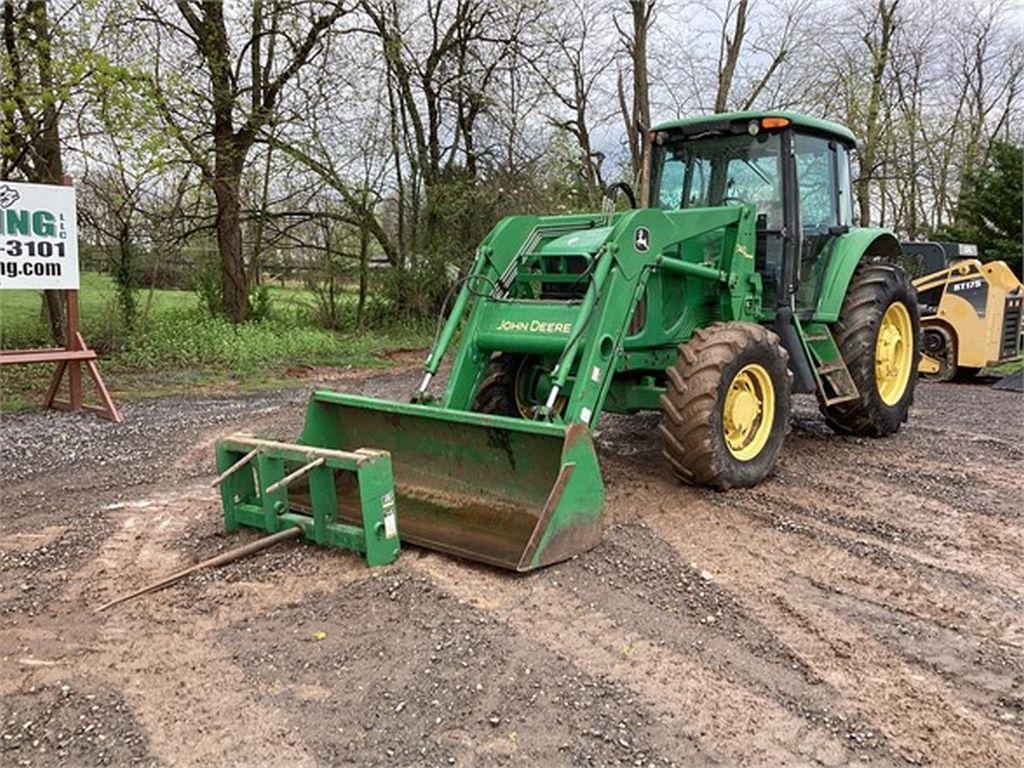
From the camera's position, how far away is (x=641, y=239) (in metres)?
5.10

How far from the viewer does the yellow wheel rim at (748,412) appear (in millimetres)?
5393

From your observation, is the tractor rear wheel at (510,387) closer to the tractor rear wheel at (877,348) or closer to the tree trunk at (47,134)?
the tractor rear wheel at (877,348)

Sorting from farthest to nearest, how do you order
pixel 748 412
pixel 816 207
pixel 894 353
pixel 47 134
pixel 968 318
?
pixel 968 318 → pixel 47 134 → pixel 894 353 → pixel 816 207 → pixel 748 412

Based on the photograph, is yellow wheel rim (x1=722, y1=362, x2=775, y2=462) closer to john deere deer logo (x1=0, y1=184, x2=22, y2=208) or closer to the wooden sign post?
the wooden sign post

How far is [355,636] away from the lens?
341cm

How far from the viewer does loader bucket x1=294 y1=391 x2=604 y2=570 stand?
13.3 feet

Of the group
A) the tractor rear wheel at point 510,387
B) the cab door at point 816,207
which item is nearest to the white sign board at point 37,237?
the tractor rear wheel at point 510,387

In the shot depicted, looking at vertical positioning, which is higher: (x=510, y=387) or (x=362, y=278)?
(x=362, y=278)

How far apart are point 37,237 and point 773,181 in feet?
21.2

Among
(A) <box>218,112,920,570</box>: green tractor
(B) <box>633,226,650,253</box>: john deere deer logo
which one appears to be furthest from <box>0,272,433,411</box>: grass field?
(B) <box>633,226,650,253</box>: john deere deer logo

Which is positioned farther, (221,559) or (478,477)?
(478,477)

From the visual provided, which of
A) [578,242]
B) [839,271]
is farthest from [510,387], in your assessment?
[839,271]

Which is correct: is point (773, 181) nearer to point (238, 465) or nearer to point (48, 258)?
point (238, 465)

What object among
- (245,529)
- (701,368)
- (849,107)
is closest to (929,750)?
(701,368)
